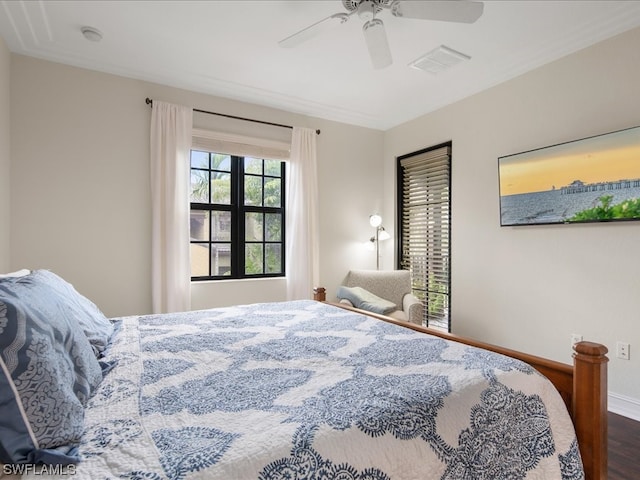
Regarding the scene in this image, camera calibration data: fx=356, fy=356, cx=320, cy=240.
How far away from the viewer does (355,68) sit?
3123mm

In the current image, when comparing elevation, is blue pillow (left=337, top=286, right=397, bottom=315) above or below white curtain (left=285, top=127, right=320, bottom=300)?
below

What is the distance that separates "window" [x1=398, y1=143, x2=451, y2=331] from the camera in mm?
3875

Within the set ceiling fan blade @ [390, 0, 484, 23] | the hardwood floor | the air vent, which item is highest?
the air vent

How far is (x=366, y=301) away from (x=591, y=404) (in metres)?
2.27

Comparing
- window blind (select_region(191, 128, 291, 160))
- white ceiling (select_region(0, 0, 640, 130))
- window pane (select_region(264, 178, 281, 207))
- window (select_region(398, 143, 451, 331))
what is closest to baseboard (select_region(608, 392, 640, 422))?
window (select_region(398, 143, 451, 331))

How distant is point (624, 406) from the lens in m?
2.43

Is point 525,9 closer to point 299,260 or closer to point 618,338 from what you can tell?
point 618,338

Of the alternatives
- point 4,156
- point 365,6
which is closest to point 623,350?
point 365,6

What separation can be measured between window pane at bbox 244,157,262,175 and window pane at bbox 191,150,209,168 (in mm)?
408

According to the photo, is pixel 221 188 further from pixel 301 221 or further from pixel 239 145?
pixel 301 221

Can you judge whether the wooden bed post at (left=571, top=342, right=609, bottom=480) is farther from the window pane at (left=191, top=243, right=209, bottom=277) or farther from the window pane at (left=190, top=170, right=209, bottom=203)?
the window pane at (left=190, top=170, right=209, bottom=203)

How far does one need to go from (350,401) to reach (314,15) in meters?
2.39

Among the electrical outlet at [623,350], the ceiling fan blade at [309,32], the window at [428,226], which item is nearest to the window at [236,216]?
the window at [428,226]

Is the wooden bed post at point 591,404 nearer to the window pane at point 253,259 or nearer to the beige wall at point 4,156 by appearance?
the window pane at point 253,259
